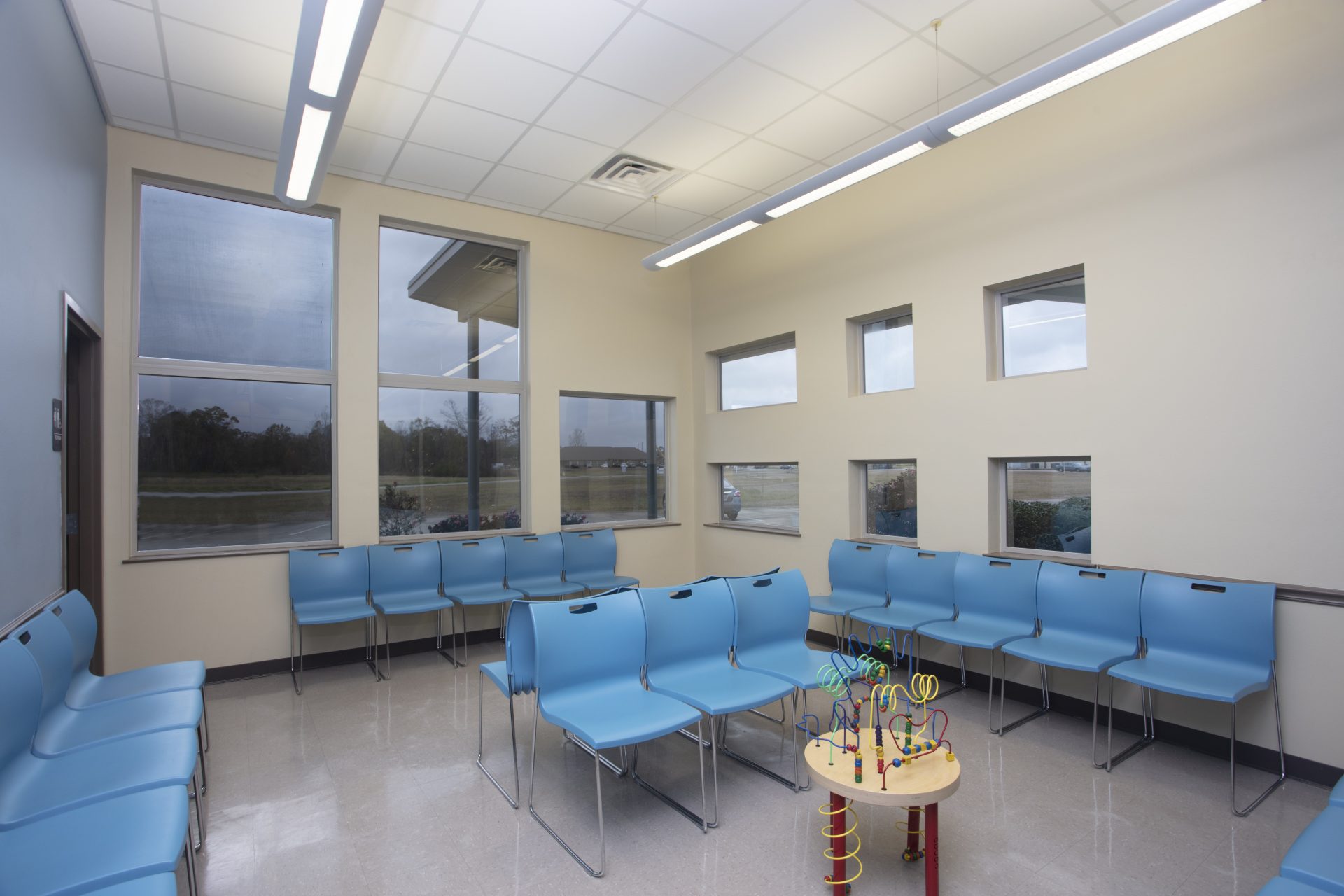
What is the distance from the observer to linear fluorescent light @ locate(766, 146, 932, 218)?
3.37 meters

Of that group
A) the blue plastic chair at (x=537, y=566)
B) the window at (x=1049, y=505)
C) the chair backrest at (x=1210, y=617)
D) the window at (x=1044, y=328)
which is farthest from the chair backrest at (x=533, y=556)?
the chair backrest at (x=1210, y=617)

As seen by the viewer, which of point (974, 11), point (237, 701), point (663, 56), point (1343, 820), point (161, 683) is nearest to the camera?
point (1343, 820)

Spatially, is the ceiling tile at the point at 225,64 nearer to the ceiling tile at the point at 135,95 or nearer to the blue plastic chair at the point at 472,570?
the ceiling tile at the point at 135,95

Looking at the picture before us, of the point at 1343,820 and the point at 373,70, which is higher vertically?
the point at 373,70

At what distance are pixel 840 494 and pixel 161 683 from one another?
169 inches

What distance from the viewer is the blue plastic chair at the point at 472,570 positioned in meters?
5.12

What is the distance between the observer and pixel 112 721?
2.55 metres

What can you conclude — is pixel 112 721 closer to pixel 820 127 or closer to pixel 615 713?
pixel 615 713

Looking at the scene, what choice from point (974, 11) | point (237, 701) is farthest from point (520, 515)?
point (974, 11)

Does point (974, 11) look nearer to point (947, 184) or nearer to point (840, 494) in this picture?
point (947, 184)

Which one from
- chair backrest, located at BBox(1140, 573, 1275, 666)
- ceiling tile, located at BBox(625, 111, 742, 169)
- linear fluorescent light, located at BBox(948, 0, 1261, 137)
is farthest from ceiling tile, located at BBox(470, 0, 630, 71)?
chair backrest, located at BBox(1140, 573, 1275, 666)

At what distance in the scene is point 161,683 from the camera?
2979mm

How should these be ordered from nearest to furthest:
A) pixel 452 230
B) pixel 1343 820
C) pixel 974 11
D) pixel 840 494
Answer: pixel 1343 820 < pixel 974 11 < pixel 840 494 < pixel 452 230

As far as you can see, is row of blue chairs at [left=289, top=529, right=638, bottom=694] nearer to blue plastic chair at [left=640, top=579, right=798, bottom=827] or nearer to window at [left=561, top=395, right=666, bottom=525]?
window at [left=561, top=395, right=666, bottom=525]
